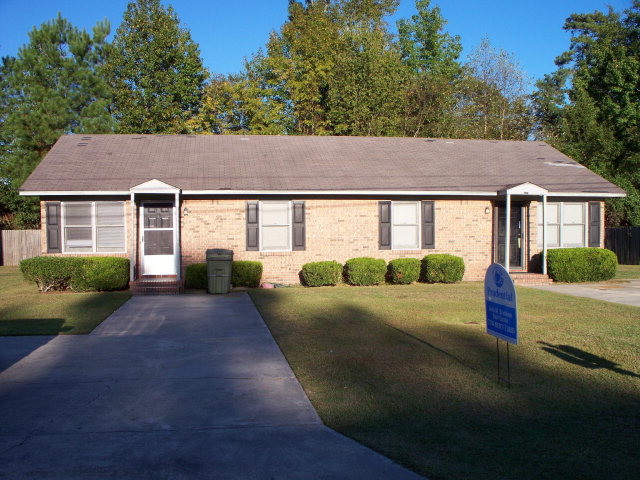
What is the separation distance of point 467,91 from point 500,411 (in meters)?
36.2

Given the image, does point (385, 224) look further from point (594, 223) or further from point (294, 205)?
point (594, 223)

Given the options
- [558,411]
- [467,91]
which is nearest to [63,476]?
[558,411]

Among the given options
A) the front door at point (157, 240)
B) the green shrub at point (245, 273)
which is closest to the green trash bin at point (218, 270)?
the green shrub at point (245, 273)

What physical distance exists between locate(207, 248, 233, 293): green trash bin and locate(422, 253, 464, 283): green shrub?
576 cm

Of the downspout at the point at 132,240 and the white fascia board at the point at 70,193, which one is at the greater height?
the white fascia board at the point at 70,193

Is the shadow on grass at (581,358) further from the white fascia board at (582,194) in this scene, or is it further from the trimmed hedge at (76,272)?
the trimmed hedge at (76,272)

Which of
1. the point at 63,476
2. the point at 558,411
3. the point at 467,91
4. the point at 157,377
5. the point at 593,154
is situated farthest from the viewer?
the point at 467,91

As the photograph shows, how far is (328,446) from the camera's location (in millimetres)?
5008

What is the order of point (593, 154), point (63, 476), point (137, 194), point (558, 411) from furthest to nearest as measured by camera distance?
1. point (593, 154)
2. point (137, 194)
3. point (558, 411)
4. point (63, 476)

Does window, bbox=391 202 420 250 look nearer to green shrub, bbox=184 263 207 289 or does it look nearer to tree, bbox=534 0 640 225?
green shrub, bbox=184 263 207 289

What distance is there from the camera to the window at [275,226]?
17.4 meters

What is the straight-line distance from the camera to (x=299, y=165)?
18.9 metres

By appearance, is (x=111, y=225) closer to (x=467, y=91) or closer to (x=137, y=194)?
(x=137, y=194)

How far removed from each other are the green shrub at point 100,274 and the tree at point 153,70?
16.8 meters
